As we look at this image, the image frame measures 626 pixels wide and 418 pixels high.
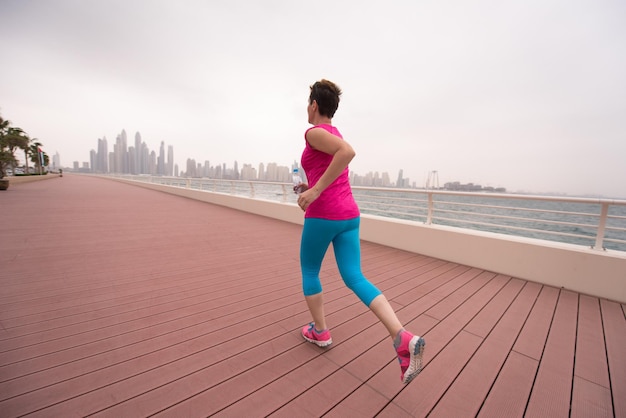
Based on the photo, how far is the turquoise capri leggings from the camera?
1189 millimetres

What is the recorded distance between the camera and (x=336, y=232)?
47.9 inches

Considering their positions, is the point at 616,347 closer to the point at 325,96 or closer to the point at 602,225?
the point at 602,225

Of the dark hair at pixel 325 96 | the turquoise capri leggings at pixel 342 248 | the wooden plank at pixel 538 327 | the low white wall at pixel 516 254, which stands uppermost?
the dark hair at pixel 325 96

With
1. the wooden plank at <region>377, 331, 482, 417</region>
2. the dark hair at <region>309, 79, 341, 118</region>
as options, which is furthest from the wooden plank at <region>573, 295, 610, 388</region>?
the dark hair at <region>309, 79, 341, 118</region>

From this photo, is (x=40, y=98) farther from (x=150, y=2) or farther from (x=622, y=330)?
(x=622, y=330)

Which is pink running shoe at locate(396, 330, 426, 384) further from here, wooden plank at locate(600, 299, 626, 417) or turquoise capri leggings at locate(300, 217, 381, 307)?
wooden plank at locate(600, 299, 626, 417)

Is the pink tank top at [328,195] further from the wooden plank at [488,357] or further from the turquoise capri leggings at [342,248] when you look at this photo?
the wooden plank at [488,357]

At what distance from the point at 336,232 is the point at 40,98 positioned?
126ft

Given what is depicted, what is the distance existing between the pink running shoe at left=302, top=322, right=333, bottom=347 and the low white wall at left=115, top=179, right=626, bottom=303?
265cm

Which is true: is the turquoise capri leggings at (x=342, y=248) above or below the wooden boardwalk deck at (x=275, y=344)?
above

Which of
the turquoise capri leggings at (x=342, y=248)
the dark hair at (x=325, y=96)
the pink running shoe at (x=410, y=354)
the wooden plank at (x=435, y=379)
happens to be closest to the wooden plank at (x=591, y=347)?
the wooden plank at (x=435, y=379)

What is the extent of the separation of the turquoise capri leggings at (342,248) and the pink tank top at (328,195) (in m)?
0.03

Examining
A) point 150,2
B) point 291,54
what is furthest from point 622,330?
point 150,2

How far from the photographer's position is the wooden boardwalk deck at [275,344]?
3.65 ft
